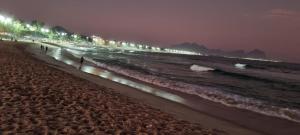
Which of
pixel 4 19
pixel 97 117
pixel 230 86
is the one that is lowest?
pixel 230 86

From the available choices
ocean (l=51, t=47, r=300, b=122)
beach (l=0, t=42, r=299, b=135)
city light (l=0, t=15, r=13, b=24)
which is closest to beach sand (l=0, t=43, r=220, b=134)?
beach (l=0, t=42, r=299, b=135)

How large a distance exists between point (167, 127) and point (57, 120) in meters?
3.25

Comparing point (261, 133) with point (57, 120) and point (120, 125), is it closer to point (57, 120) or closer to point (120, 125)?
point (120, 125)

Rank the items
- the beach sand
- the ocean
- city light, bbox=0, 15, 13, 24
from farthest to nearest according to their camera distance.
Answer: city light, bbox=0, 15, 13, 24 → the ocean → the beach sand

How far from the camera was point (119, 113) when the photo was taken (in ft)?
37.6

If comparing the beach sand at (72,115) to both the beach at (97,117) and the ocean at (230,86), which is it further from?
the ocean at (230,86)

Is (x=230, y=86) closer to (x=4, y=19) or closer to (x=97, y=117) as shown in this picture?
(x=97, y=117)

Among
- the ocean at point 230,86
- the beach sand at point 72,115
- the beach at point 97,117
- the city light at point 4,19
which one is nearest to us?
the beach sand at point 72,115

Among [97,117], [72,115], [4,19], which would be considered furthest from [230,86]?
[4,19]

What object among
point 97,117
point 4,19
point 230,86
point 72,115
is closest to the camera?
point 72,115

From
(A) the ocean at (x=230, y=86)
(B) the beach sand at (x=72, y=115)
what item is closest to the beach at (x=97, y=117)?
(B) the beach sand at (x=72, y=115)

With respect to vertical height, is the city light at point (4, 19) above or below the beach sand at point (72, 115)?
above

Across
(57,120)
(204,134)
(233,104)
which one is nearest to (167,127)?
(204,134)

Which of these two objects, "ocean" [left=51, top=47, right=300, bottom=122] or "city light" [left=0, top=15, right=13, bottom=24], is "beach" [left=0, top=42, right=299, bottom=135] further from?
"city light" [left=0, top=15, right=13, bottom=24]
